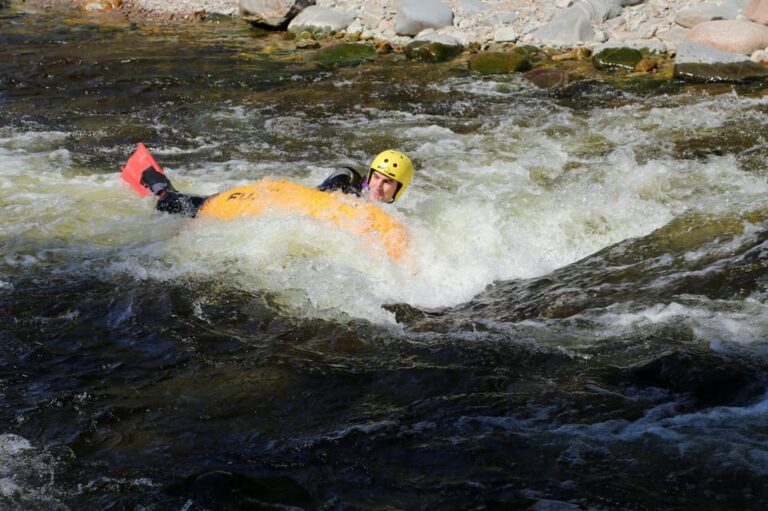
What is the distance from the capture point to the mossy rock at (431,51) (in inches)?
566

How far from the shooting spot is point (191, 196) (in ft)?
25.6

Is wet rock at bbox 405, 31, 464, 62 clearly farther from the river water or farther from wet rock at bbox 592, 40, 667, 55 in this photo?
the river water

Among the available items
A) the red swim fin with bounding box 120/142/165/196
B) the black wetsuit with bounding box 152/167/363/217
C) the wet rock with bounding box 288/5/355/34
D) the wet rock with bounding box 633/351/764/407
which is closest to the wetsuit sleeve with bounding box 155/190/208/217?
the black wetsuit with bounding box 152/167/363/217

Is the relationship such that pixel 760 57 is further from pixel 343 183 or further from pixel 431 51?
pixel 343 183

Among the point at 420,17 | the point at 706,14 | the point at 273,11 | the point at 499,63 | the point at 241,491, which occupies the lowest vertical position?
the point at 241,491

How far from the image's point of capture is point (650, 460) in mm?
4039

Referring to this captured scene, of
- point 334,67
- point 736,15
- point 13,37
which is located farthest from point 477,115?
point 13,37

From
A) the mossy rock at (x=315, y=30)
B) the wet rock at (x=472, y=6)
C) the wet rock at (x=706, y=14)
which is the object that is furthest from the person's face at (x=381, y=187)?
the mossy rock at (x=315, y=30)

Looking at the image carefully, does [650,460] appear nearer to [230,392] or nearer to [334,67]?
[230,392]

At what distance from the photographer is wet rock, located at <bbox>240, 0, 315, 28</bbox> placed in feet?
56.8

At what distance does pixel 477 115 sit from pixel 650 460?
299 inches

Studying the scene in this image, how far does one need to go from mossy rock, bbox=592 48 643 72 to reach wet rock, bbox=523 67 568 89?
792mm

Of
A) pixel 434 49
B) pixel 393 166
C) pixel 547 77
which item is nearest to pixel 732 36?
pixel 547 77

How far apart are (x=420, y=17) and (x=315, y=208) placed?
31.1 ft
